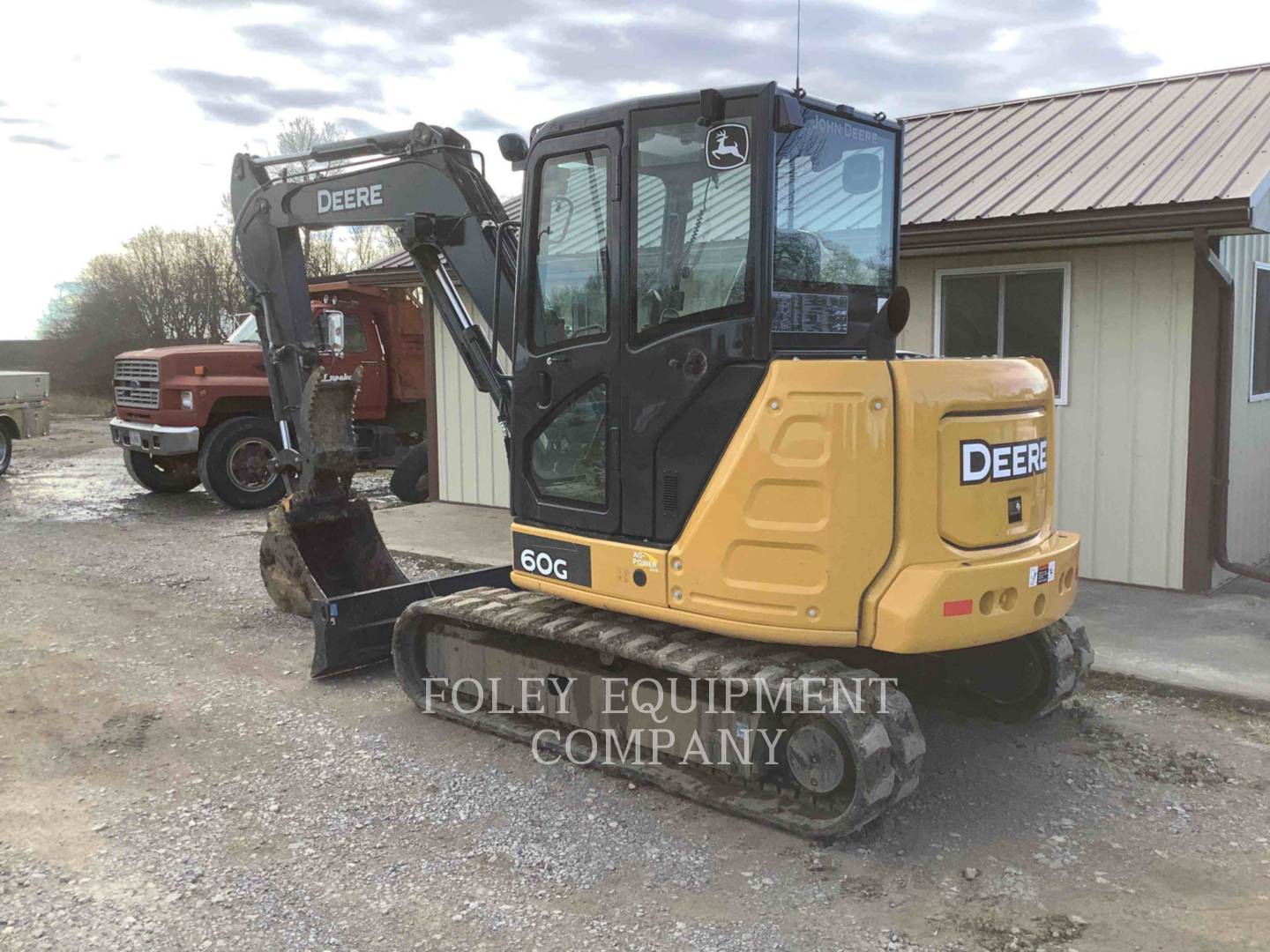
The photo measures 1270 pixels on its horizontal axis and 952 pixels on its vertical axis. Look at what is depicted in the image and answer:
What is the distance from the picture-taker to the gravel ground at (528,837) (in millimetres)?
3621

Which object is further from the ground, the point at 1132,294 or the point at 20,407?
the point at 1132,294

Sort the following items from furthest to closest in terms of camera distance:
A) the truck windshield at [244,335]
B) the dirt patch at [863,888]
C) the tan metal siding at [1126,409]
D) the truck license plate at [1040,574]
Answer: the truck windshield at [244,335] < the tan metal siding at [1126,409] < the truck license plate at [1040,574] < the dirt patch at [863,888]

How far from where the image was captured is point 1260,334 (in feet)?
29.3

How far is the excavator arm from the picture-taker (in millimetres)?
5824

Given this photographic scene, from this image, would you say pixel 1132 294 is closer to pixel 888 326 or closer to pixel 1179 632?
pixel 1179 632

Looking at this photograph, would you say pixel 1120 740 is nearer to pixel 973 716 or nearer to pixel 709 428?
pixel 973 716

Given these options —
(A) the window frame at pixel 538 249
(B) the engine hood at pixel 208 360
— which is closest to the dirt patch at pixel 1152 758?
(A) the window frame at pixel 538 249

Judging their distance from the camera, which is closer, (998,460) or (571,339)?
(998,460)

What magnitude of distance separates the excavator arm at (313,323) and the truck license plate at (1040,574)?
109 inches

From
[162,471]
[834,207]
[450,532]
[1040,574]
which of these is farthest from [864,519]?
[162,471]

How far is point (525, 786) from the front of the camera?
4746 mm

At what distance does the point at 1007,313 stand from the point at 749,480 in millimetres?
5323

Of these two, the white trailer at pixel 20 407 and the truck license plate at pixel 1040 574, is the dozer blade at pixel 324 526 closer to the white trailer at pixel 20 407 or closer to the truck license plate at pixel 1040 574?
the truck license plate at pixel 1040 574

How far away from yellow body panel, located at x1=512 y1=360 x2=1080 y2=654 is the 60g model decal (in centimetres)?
49
